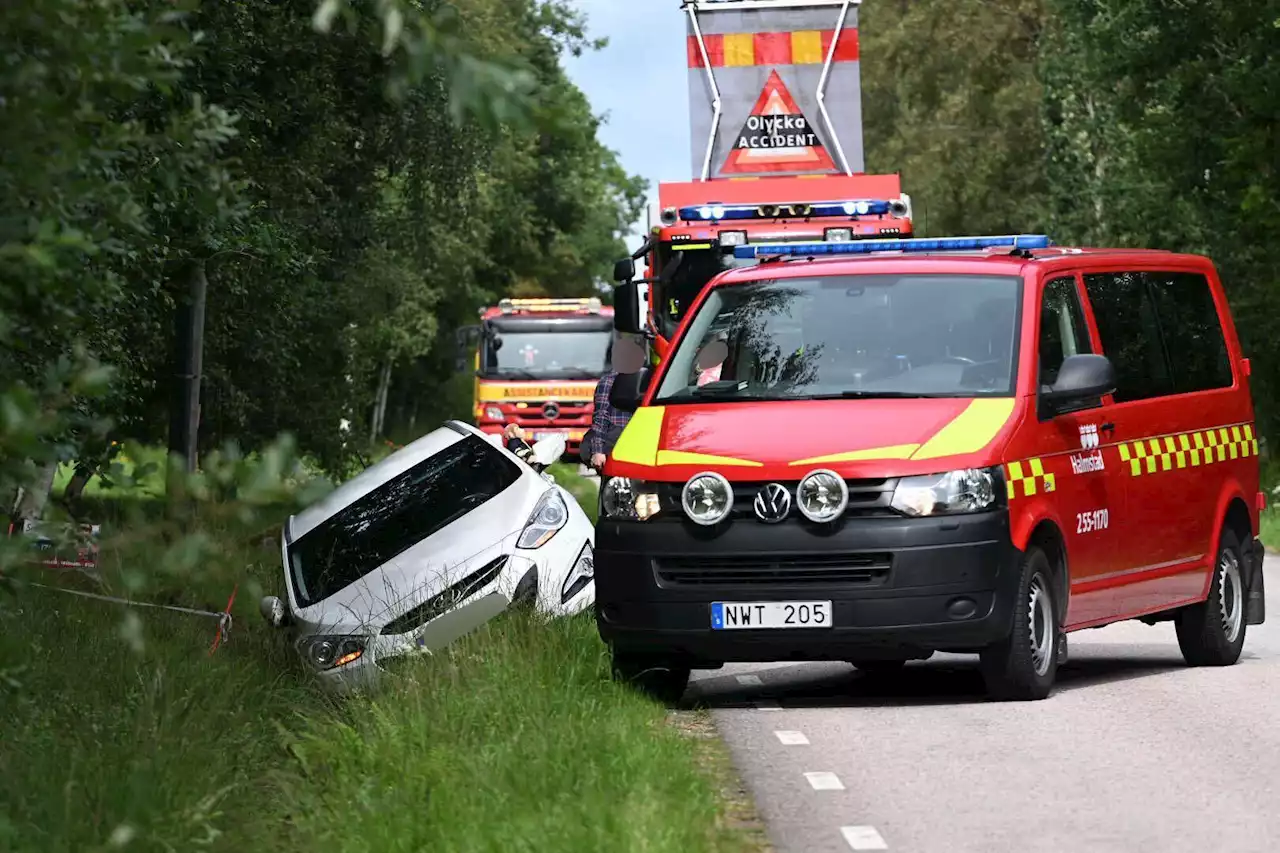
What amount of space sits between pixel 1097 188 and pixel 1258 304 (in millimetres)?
11984

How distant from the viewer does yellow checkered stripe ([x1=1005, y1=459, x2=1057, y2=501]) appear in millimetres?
10750

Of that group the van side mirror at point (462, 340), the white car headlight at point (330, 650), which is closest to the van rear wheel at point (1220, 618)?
the white car headlight at point (330, 650)

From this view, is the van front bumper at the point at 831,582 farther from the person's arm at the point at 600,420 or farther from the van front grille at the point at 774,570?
the person's arm at the point at 600,420

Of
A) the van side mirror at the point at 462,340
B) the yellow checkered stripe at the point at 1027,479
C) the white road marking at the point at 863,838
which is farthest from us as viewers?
the van side mirror at the point at 462,340

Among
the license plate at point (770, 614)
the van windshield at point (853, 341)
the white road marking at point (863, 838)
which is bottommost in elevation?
the white road marking at point (863, 838)

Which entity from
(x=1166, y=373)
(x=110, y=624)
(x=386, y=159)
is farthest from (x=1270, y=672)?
(x=386, y=159)

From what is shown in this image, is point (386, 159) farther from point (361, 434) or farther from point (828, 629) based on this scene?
point (828, 629)

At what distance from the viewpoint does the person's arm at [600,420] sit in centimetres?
1545

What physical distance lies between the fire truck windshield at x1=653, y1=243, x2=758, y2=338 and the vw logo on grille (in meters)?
13.0

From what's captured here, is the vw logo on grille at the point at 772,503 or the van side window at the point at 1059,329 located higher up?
the van side window at the point at 1059,329

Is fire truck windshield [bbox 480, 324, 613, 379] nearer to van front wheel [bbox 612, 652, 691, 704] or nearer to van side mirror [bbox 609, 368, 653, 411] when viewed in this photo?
van side mirror [bbox 609, 368, 653, 411]

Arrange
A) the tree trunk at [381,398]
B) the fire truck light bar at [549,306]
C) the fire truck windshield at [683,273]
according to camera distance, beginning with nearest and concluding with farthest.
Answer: the fire truck windshield at [683,273] < the fire truck light bar at [549,306] < the tree trunk at [381,398]

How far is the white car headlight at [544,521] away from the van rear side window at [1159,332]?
2986 millimetres

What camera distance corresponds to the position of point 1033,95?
55312 millimetres
